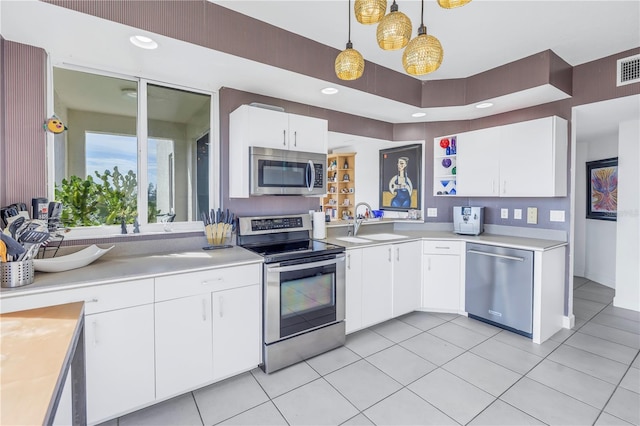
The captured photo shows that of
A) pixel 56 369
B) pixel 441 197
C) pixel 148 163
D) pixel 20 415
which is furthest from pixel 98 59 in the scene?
pixel 441 197

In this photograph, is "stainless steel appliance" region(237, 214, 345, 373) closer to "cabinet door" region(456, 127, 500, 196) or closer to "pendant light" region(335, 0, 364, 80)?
"pendant light" region(335, 0, 364, 80)

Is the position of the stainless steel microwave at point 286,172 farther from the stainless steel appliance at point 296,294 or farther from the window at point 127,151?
the window at point 127,151

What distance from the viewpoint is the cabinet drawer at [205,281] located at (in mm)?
1851

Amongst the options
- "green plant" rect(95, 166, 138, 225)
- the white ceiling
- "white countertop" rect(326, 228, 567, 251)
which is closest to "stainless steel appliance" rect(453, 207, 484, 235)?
"white countertop" rect(326, 228, 567, 251)

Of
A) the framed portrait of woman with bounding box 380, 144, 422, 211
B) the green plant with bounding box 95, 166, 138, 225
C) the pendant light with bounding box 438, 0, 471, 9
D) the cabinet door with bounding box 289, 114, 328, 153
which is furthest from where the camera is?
the framed portrait of woman with bounding box 380, 144, 422, 211

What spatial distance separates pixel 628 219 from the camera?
11.7 ft

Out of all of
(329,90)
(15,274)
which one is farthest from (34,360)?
(329,90)

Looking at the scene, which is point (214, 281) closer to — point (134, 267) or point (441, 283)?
point (134, 267)

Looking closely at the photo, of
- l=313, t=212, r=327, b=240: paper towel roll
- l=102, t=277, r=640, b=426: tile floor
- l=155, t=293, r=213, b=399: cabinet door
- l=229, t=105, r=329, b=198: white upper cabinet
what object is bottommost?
l=102, t=277, r=640, b=426: tile floor

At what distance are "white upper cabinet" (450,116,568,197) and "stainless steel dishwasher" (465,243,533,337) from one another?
721mm

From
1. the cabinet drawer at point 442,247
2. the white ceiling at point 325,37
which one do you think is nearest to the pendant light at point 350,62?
the white ceiling at point 325,37

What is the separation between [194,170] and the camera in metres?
2.76

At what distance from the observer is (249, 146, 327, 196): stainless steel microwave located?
8.20 ft

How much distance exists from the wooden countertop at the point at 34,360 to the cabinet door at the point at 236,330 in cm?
81
